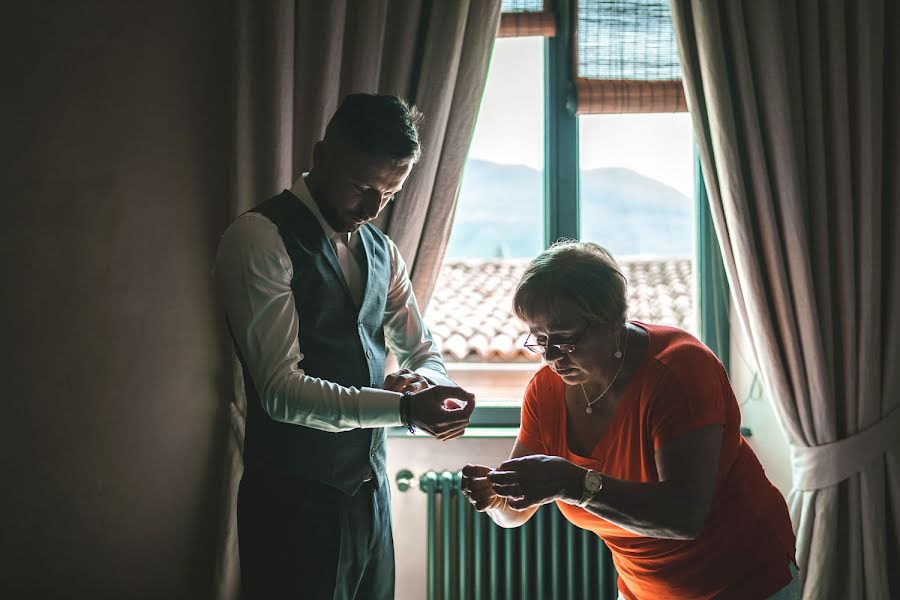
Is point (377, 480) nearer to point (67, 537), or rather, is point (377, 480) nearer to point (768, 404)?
point (67, 537)

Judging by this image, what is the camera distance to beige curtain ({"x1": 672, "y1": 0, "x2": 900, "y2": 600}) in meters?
2.28

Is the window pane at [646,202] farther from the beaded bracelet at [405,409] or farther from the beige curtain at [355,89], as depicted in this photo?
the beaded bracelet at [405,409]

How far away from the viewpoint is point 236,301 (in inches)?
55.1

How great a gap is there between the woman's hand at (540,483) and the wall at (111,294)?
1.46m

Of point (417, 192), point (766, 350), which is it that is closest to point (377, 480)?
point (417, 192)

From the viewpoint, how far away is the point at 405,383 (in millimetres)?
1538

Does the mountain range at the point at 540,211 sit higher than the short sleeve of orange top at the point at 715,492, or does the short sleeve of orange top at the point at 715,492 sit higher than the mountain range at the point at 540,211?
the mountain range at the point at 540,211

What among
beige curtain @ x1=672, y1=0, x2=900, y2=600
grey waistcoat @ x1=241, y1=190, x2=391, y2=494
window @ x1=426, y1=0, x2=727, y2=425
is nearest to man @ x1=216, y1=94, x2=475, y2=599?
grey waistcoat @ x1=241, y1=190, x2=391, y2=494

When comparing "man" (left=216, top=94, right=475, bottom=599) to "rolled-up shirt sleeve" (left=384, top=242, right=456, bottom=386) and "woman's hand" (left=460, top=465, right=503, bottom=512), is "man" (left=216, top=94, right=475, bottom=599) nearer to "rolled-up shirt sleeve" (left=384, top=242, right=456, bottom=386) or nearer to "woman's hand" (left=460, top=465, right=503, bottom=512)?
"woman's hand" (left=460, top=465, right=503, bottom=512)

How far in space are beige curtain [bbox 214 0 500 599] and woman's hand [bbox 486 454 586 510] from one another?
1.12 metres

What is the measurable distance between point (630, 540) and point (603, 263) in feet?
1.82

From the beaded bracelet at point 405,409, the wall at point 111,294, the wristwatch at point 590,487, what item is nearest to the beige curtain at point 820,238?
the wristwatch at point 590,487

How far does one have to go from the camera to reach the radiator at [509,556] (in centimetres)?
231

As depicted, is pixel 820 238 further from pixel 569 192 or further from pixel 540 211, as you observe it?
pixel 540 211
